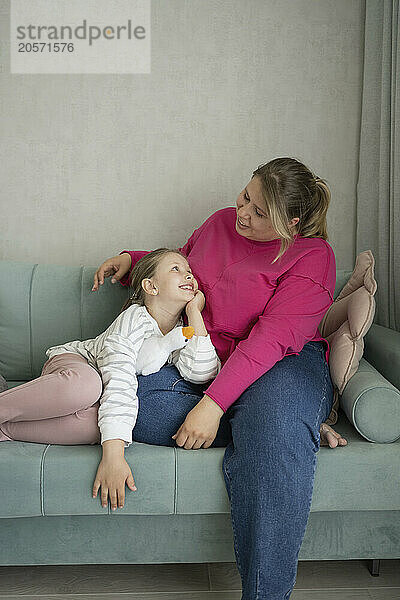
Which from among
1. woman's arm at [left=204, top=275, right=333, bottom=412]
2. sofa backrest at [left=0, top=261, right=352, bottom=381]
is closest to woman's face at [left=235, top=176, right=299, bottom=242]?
woman's arm at [left=204, top=275, right=333, bottom=412]

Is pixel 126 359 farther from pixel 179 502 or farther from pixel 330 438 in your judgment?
pixel 330 438

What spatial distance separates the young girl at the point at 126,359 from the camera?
1.56m

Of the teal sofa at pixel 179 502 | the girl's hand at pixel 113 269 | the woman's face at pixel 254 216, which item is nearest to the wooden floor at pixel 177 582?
the teal sofa at pixel 179 502

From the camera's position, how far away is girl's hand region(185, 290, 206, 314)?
1.80 meters

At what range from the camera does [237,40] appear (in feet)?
7.92

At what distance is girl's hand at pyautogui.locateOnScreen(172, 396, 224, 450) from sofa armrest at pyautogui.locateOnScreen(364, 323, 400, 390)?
600 mm

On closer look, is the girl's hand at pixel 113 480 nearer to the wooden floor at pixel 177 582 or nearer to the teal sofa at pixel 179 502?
the teal sofa at pixel 179 502

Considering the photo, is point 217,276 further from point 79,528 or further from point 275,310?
point 79,528

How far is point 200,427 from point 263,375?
0.25m

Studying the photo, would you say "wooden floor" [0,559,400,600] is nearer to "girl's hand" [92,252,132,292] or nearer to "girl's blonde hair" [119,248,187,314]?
"girl's blonde hair" [119,248,187,314]

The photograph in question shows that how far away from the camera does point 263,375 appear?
168 centimetres

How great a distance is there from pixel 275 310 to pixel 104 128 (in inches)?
45.4

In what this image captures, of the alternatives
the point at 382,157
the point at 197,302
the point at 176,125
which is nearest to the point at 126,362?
the point at 197,302

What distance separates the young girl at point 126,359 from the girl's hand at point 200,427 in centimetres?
14
